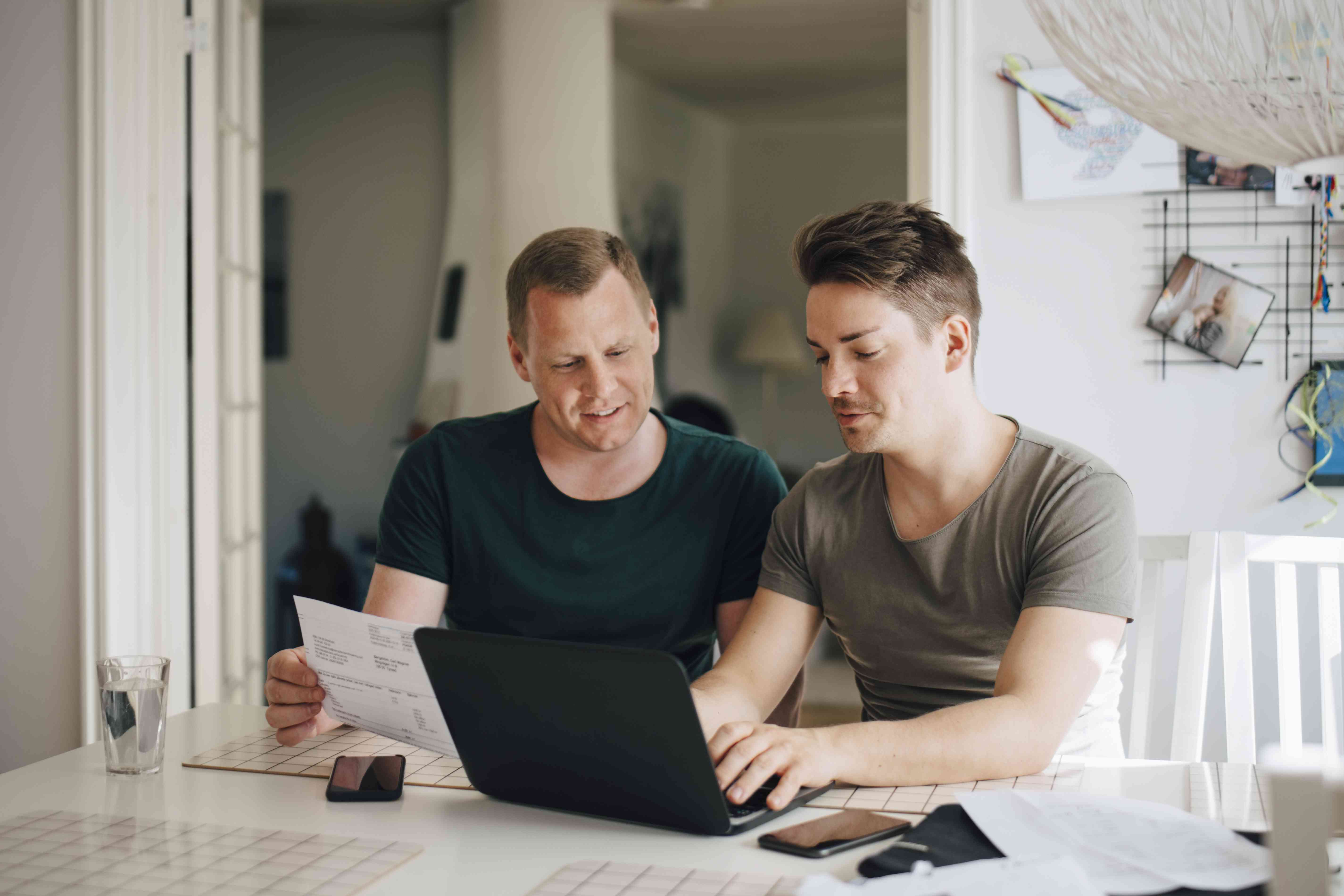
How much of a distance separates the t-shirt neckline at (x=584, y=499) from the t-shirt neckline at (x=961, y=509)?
0.35 m

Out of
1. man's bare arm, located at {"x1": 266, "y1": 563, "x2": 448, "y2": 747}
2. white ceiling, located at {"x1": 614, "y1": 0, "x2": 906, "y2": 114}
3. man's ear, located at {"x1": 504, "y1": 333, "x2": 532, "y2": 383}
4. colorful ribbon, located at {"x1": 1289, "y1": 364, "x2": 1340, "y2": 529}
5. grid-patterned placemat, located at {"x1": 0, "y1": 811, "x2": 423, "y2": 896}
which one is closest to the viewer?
grid-patterned placemat, located at {"x1": 0, "y1": 811, "x2": 423, "y2": 896}

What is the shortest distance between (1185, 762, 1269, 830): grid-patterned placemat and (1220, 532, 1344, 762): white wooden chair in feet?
1.33

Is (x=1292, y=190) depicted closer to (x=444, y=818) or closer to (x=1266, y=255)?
(x=1266, y=255)

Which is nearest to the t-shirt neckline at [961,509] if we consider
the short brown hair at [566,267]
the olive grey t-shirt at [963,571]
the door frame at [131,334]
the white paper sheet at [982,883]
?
the olive grey t-shirt at [963,571]

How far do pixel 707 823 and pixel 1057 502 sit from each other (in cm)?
59

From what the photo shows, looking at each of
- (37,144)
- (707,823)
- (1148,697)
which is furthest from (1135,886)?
(37,144)

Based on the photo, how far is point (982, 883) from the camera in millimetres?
743

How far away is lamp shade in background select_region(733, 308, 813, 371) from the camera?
359cm

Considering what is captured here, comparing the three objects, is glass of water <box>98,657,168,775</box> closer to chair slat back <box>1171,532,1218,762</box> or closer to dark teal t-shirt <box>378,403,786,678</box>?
dark teal t-shirt <box>378,403,786,678</box>

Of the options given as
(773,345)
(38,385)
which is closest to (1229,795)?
(38,385)

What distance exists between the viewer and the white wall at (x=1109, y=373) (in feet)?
6.44

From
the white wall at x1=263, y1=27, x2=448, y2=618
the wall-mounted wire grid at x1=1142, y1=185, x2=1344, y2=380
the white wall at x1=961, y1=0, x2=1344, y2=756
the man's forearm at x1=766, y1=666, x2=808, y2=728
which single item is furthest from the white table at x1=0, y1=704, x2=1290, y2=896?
the white wall at x1=263, y1=27, x2=448, y2=618

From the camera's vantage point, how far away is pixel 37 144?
226cm

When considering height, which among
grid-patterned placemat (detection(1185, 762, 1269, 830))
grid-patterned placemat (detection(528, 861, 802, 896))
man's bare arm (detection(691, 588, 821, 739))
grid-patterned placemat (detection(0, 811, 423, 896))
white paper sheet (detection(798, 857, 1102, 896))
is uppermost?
man's bare arm (detection(691, 588, 821, 739))
